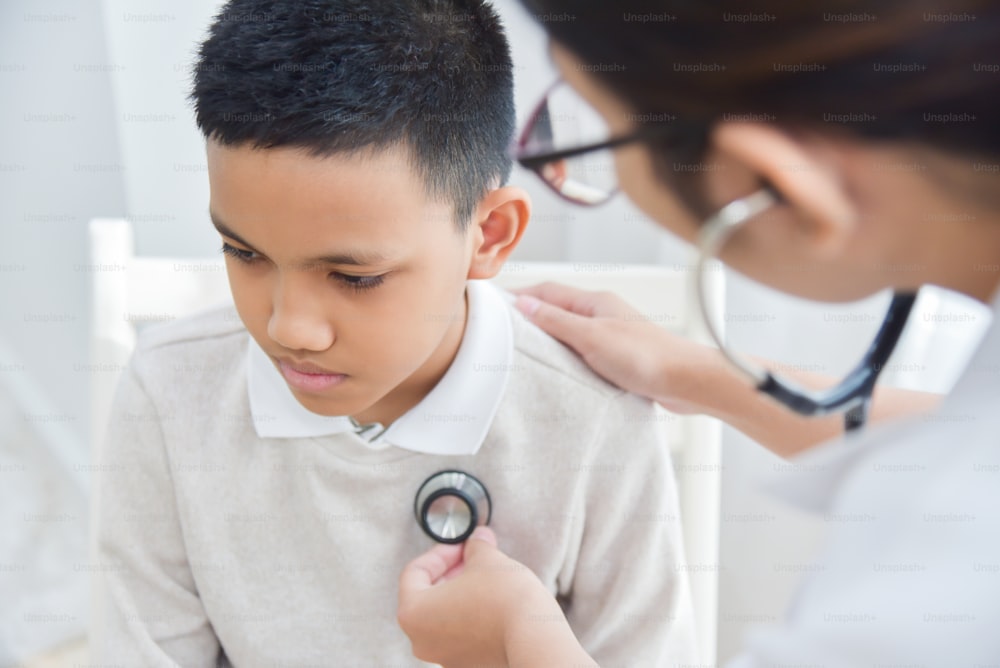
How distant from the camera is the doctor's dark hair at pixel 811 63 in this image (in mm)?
406

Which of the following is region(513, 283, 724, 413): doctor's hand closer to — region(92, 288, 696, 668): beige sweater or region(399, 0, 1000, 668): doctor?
region(92, 288, 696, 668): beige sweater

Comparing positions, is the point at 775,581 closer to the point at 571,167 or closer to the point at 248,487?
the point at 248,487

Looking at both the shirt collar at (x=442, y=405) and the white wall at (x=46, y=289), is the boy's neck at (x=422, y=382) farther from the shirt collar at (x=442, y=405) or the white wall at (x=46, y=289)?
the white wall at (x=46, y=289)

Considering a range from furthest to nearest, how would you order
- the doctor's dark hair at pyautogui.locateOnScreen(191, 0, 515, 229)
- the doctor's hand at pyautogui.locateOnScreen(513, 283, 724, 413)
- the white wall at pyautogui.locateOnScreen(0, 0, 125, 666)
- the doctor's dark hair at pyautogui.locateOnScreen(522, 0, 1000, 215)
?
the white wall at pyautogui.locateOnScreen(0, 0, 125, 666)
the doctor's hand at pyautogui.locateOnScreen(513, 283, 724, 413)
the doctor's dark hair at pyautogui.locateOnScreen(191, 0, 515, 229)
the doctor's dark hair at pyautogui.locateOnScreen(522, 0, 1000, 215)

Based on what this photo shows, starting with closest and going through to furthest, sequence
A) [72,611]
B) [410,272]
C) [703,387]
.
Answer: [410,272] → [703,387] → [72,611]

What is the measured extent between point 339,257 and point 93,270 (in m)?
0.45

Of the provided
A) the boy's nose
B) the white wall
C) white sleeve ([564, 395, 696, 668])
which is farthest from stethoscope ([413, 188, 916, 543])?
the white wall

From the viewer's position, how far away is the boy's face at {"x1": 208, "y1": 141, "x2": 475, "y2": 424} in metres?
0.68

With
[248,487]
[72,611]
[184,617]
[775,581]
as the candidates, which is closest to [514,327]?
[248,487]

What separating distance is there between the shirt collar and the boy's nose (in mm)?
177

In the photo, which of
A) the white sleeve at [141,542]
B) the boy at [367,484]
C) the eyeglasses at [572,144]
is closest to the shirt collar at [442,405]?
the boy at [367,484]

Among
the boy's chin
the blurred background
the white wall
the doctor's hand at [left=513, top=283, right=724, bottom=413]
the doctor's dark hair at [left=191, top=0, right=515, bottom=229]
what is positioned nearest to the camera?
the doctor's dark hair at [left=191, top=0, right=515, bottom=229]

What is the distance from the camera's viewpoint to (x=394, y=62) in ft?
2.26

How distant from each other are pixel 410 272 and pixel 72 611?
1.24 metres
